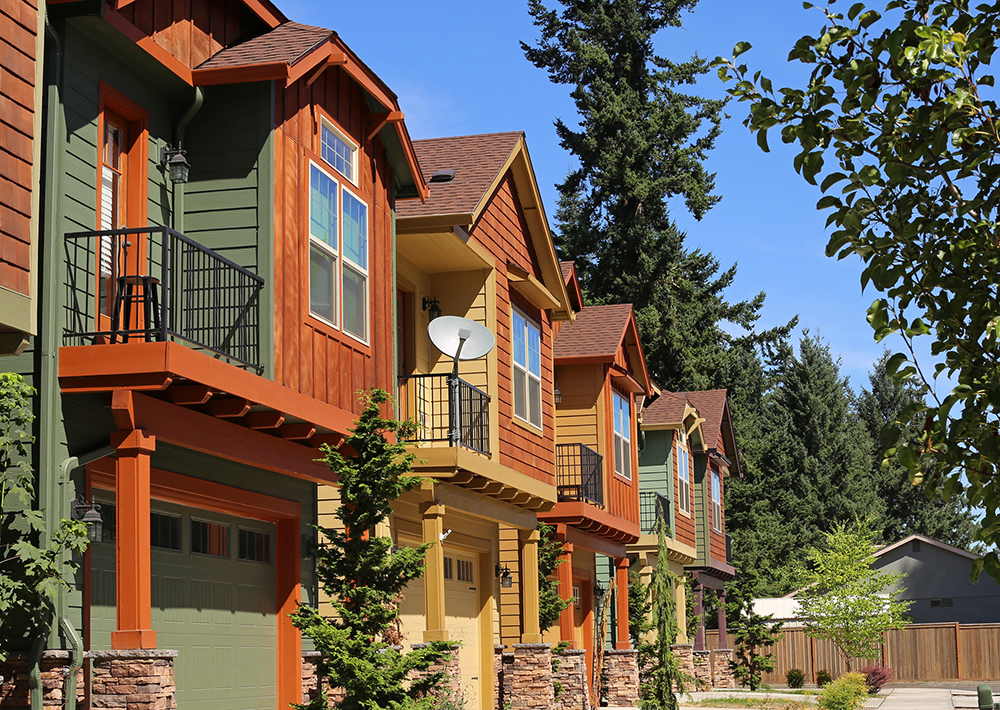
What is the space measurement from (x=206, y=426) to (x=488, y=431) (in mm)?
7162

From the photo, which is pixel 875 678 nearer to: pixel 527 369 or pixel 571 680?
pixel 571 680

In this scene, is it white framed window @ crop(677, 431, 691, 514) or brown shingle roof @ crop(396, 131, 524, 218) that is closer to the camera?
brown shingle roof @ crop(396, 131, 524, 218)

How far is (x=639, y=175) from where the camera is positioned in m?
46.2

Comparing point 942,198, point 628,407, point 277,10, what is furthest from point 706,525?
point 942,198

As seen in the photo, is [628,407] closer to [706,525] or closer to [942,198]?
[706,525]

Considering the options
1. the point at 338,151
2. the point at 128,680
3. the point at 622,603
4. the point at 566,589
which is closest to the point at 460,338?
the point at 338,151

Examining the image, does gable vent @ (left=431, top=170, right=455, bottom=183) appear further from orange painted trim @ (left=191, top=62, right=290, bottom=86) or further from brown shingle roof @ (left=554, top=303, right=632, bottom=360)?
brown shingle roof @ (left=554, top=303, right=632, bottom=360)

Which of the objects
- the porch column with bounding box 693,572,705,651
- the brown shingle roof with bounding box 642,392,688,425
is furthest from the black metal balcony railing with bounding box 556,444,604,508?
the porch column with bounding box 693,572,705,651

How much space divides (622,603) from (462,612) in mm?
8311

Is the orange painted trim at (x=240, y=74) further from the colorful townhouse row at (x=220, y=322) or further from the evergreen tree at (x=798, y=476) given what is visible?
the evergreen tree at (x=798, y=476)

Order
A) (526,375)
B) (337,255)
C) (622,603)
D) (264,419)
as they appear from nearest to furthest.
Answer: (264,419) → (337,255) → (526,375) → (622,603)

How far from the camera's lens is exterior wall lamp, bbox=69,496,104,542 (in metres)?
9.44

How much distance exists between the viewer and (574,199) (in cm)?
5062

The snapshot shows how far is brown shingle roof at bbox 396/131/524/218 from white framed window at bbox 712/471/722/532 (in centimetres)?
2376
